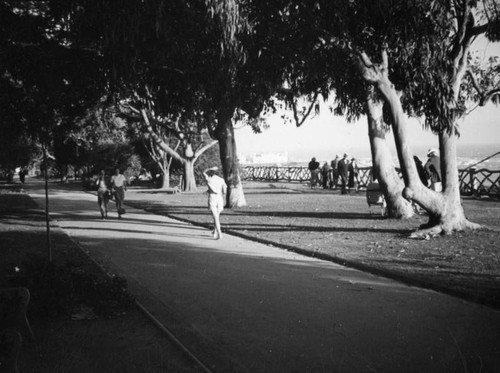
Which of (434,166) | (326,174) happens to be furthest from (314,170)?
(434,166)

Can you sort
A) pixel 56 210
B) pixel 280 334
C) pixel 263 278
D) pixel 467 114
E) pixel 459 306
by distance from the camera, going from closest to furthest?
pixel 280 334
pixel 459 306
pixel 263 278
pixel 467 114
pixel 56 210

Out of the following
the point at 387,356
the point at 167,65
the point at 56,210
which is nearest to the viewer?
the point at 387,356

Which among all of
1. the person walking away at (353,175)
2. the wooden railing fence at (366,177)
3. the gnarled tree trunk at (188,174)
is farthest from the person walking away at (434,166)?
the gnarled tree trunk at (188,174)

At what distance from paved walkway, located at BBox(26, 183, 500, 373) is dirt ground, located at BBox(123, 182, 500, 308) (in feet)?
1.14

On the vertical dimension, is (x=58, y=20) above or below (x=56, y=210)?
above

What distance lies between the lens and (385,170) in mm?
13320

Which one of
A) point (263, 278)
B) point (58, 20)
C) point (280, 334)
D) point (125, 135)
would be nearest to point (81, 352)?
point (280, 334)

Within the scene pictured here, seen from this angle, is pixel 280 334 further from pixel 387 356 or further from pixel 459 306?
pixel 459 306

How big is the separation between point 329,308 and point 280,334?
3.31 ft

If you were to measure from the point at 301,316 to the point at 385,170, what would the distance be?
30.2ft

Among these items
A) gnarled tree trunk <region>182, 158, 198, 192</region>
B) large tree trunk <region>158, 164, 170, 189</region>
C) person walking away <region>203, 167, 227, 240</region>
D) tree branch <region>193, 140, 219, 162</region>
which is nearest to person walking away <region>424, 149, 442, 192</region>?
person walking away <region>203, 167, 227, 240</region>

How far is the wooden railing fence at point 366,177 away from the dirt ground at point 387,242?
348cm

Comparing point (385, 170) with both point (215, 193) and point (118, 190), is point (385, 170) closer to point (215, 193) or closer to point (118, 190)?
point (215, 193)

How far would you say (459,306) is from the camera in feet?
17.1
